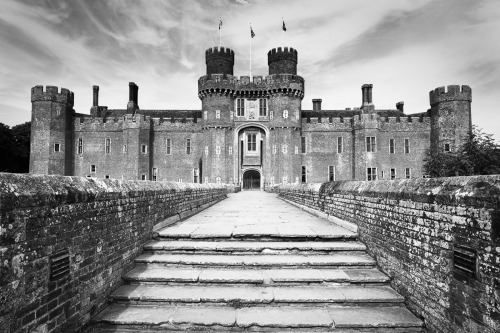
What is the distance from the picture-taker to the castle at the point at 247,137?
37938mm

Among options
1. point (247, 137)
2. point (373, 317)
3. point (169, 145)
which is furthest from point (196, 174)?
point (373, 317)

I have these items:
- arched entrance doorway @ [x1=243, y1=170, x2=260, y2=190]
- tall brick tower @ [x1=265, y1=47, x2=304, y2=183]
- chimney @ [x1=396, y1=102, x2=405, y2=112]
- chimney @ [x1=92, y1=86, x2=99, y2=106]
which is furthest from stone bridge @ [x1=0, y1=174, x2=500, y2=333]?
chimney @ [x1=396, y1=102, x2=405, y2=112]

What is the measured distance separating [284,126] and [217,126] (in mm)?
8039

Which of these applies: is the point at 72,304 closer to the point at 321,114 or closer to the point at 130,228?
the point at 130,228

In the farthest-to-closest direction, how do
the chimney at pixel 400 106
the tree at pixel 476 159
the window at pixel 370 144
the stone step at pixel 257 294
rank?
1. the chimney at pixel 400 106
2. the window at pixel 370 144
3. the tree at pixel 476 159
4. the stone step at pixel 257 294

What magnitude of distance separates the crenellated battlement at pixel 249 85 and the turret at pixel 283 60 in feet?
4.64

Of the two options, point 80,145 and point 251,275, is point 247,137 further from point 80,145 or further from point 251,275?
point 251,275

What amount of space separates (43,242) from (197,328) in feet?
6.54

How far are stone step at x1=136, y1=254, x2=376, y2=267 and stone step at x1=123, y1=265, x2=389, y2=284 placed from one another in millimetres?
106

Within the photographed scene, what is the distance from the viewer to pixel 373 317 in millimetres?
4023

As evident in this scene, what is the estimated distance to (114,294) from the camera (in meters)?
4.41

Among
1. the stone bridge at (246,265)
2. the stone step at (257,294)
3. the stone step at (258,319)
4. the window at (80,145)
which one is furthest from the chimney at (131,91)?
the stone step at (258,319)

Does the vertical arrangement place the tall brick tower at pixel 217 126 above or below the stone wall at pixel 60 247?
Result: above

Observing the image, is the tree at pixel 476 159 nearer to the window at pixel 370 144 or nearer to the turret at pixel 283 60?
the window at pixel 370 144
